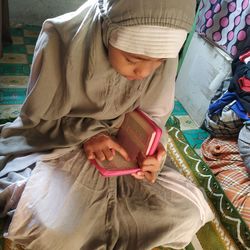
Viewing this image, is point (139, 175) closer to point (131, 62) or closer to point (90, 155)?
point (90, 155)

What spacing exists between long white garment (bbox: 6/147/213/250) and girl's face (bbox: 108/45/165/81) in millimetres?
318

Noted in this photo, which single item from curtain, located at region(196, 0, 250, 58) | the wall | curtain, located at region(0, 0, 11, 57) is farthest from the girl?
the wall

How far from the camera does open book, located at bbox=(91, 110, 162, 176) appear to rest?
0.86 m

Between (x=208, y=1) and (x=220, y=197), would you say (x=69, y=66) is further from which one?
(x=208, y=1)

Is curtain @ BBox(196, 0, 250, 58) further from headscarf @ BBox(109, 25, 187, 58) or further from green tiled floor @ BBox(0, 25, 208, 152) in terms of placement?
headscarf @ BBox(109, 25, 187, 58)

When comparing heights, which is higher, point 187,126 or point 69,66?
point 69,66

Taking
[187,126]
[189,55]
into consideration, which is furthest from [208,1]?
[187,126]

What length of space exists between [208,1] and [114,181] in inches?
54.2

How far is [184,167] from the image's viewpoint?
1.40m

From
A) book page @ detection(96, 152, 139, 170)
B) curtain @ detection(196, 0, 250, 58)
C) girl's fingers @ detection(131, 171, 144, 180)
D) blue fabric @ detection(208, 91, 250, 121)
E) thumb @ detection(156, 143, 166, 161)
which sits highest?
curtain @ detection(196, 0, 250, 58)

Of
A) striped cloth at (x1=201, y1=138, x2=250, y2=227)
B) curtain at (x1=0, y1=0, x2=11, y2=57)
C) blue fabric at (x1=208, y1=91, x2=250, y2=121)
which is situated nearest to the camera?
striped cloth at (x1=201, y1=138, x2=250, y2=227)

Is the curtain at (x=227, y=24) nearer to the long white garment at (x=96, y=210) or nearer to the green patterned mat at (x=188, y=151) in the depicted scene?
the green patterned mat at (x=188, y=151)

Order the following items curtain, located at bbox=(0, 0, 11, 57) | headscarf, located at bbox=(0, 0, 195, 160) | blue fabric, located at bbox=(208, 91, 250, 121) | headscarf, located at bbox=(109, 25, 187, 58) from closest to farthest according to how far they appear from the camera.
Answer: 1. headscarf, located at bbox=(109, 25, 187, 58)
2. headscarf, located at bbox=(0, 0, 195, 160)
3. blue fabric, located at bbox=(208, 91, 250, 121)
4. curtain, located at bbox=(0, 0, 11, 57)

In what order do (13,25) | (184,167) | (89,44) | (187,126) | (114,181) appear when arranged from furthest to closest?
(13,25), (187,126), (184,167), (114,181), (89,44)
